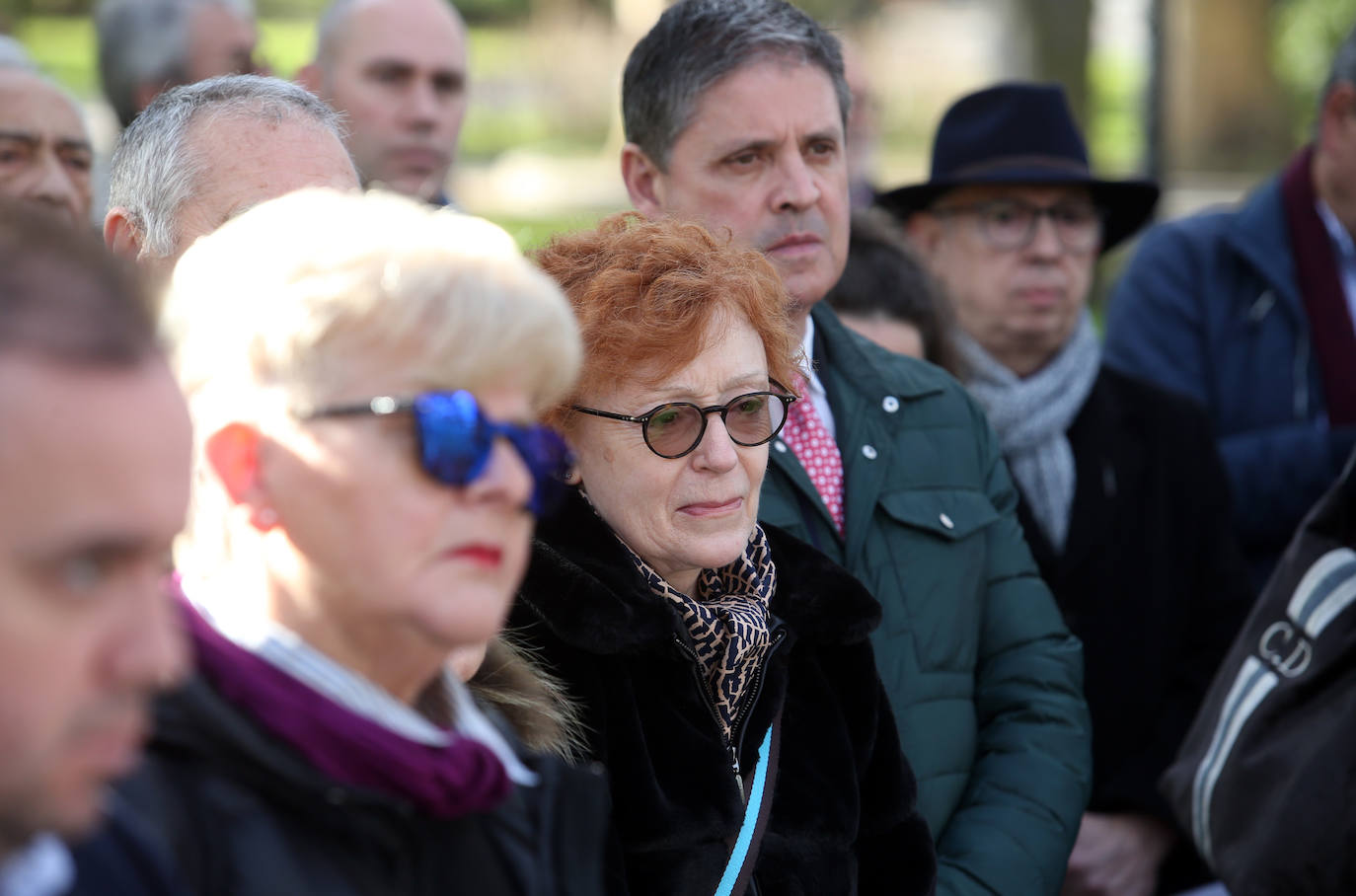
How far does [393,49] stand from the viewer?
4.96 m

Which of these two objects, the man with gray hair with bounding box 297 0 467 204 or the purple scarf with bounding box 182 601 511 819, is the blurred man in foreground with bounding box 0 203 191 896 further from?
the man with gray hair with bounding box 297 0 467 204

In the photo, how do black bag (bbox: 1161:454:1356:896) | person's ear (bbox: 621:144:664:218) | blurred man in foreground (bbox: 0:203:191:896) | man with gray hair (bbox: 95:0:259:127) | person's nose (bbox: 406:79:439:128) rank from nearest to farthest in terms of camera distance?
blurred man in foreground (bbox: 0:203:191:896), black bag (bbox: 1161:454:1356:896), person's ear (bbox: 621:144:664:218), man with gray hair (bbox: 95:0:259:127), person's nose (bbox: 406:79:439:128)

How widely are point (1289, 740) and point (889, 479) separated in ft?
3.00

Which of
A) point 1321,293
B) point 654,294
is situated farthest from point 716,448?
point 1321,293

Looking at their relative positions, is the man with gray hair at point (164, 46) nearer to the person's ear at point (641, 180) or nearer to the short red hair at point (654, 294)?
the person's ear at point (641, 180)

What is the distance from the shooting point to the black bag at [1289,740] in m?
2.60

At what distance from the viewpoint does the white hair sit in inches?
100

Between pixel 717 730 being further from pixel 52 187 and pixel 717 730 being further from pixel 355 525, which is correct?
pixel 52 187

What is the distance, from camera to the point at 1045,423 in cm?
392

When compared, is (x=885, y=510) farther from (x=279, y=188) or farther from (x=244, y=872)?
(x=244, y=872)

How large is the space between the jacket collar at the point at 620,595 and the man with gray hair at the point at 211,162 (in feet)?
2.41

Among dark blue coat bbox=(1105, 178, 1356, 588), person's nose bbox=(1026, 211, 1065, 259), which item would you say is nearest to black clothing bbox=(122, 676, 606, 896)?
person's nose bbox=(1026, 211, 1065, 259)

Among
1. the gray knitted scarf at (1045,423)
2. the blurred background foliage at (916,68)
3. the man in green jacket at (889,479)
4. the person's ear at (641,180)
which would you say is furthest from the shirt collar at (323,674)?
the blurred background foliage at (916,68)

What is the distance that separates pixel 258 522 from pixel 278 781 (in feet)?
0.90
